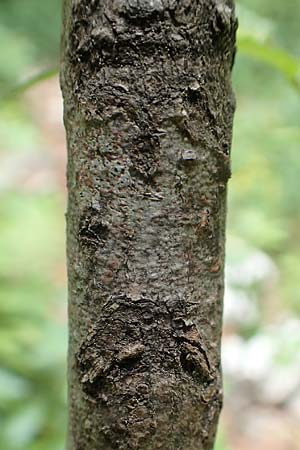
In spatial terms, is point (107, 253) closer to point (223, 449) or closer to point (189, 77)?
point (189, 77)

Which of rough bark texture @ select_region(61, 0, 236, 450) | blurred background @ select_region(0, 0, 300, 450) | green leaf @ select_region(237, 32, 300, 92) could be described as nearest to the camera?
rough bark texture @ select_region(61, 0, 236, 450)

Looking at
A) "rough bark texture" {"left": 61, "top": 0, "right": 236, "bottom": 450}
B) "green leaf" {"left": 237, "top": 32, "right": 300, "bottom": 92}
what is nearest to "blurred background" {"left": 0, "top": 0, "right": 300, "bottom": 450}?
"green leaf" {"left": 237, "top": 32, "right": 300, "bottom": 92}

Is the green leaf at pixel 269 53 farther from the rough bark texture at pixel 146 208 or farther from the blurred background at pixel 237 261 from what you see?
A: the rough bark texture at pixel 146 208

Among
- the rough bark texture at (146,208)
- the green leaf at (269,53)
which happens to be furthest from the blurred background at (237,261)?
the rough bark texture at (146,208)

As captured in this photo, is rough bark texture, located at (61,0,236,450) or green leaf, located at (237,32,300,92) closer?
rough bark texture, located at (61,0,236,450)

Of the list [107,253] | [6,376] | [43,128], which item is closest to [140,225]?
[107,253]

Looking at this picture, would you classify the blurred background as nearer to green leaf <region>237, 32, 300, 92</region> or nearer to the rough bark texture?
green leaf <region>237, 32, 300, 92</region>
